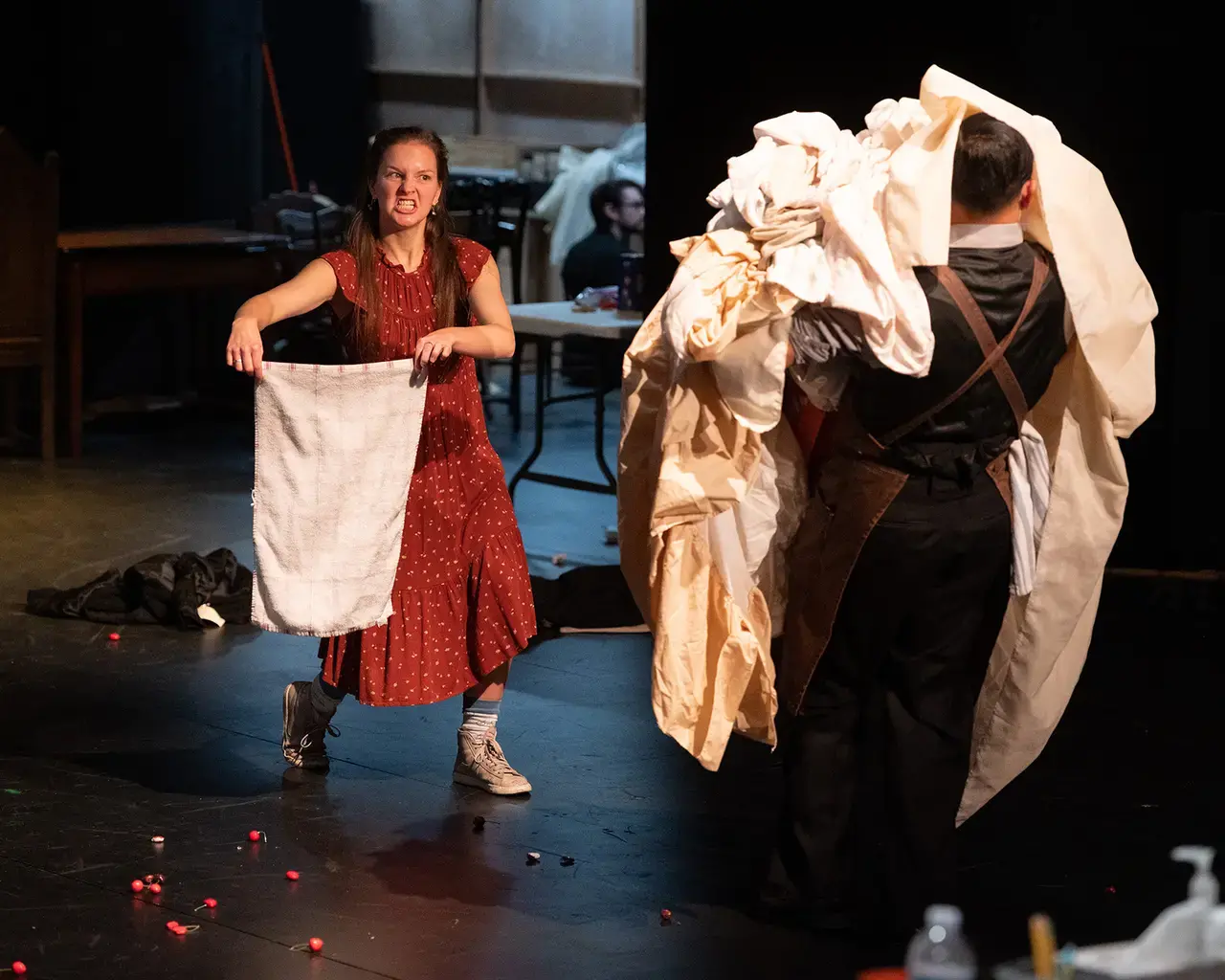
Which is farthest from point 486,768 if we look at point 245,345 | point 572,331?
point 572,331

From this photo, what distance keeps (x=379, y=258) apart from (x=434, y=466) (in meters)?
0.44

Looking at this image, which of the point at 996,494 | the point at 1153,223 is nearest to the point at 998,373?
the point at 996,494

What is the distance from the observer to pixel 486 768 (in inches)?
160

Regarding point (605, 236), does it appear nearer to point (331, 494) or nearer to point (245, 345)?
point (331, 494)

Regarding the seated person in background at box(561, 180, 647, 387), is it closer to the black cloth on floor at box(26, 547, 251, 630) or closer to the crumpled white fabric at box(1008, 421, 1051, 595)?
the black cloth on floor at box(26, 547, 251, 630)

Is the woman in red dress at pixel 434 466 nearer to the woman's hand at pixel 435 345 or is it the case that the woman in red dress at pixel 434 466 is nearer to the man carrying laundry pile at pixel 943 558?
the woman's hand at pixel 435 345

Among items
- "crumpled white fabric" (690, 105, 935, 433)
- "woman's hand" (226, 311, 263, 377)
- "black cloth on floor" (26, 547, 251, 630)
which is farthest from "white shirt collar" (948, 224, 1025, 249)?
"black cloth on floor" (26, 547, 251, 630)

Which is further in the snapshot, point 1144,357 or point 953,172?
point 1144,357

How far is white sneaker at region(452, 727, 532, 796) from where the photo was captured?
4043 mm

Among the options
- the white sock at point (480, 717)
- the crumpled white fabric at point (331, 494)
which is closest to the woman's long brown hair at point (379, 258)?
the crumpled white fabric at point (331, 494)

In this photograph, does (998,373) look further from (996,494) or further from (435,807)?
(435,807)

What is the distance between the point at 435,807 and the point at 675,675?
96cm

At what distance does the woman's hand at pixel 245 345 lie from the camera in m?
3.61

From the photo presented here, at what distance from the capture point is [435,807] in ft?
13.1
